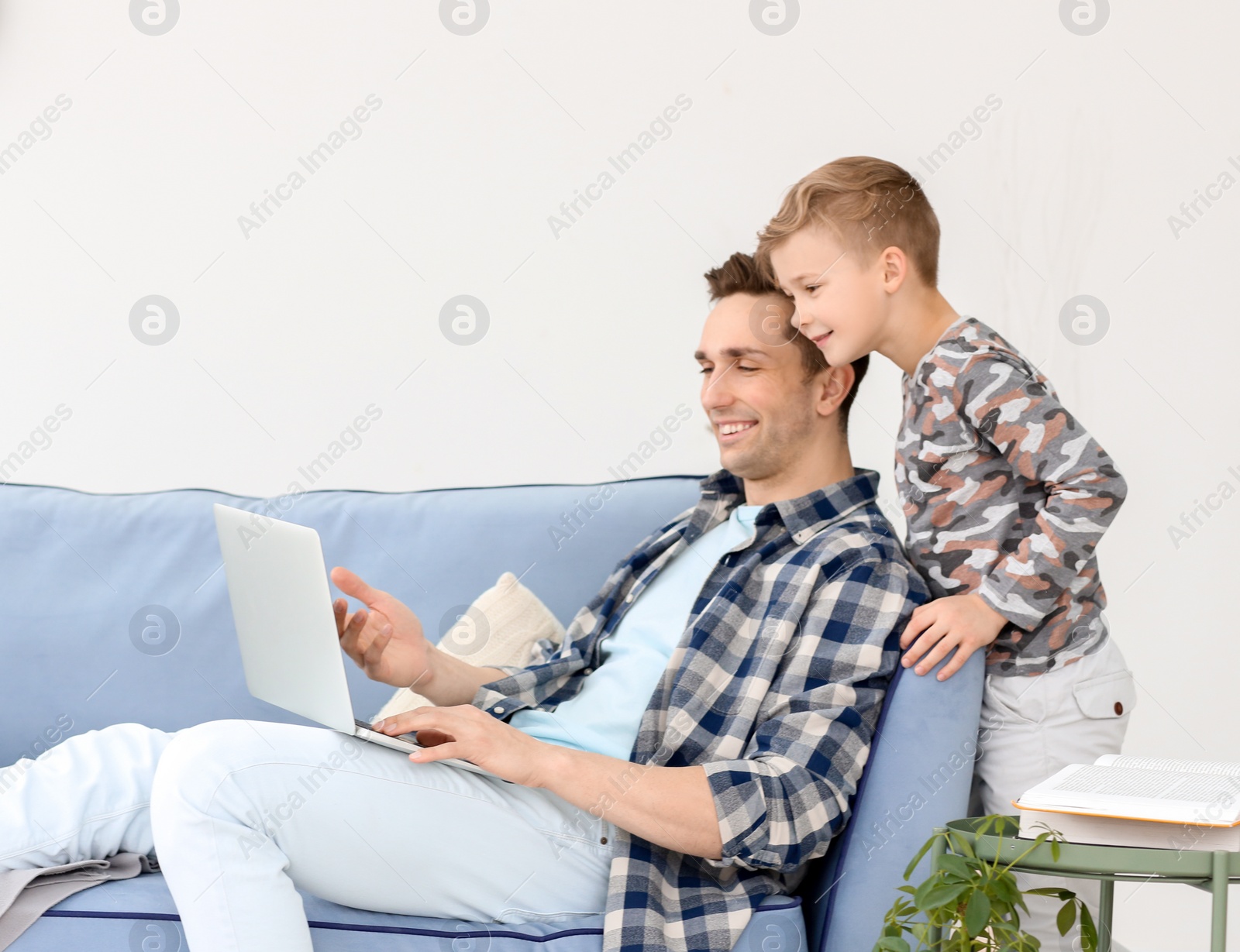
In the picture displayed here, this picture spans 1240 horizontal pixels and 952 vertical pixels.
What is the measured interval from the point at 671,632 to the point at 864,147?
1.35 m

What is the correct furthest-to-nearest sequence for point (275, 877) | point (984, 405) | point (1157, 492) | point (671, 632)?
point (1157, 492), point (671, 632), point (984, 405), point (275, 877)

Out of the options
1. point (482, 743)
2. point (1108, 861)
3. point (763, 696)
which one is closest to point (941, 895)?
point (1108, 861)

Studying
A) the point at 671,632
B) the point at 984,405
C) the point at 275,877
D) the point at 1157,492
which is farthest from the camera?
the point at 1157,492

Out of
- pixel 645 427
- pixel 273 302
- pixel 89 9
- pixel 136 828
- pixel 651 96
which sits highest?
pixel 651 96

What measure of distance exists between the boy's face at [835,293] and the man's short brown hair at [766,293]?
0.26ft

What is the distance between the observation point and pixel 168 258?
7.90 feet

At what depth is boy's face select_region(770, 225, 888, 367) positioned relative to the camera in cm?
146

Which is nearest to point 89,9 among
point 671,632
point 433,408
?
point 433,408

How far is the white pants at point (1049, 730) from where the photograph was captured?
1.36 metres

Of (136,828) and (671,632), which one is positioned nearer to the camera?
(136,828)

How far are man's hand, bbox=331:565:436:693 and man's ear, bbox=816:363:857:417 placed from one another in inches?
27.5

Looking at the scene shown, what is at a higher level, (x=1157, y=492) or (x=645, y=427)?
(x=1157, y=492)

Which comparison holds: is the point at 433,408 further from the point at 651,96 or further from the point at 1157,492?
the point at 1157,492

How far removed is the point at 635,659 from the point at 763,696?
0.25 m
